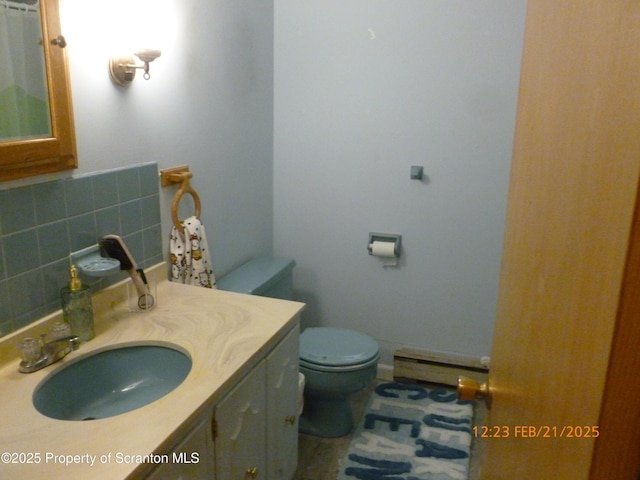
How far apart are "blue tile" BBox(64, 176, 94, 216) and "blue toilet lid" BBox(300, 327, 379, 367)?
3.72 ft

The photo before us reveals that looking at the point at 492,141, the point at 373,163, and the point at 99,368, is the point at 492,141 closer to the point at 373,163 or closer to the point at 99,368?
the point at 373,163

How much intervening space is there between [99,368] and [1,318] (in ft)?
0.86

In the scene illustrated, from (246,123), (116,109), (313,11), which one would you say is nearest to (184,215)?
(116,109)

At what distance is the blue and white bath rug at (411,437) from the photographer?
7.03ft

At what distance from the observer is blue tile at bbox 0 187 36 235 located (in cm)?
125

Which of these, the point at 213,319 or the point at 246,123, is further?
the point at 246,123

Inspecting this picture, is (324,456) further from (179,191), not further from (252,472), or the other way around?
(179,191)

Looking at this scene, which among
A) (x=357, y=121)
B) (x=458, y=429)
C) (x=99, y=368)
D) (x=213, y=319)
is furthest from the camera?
(x=357, y=121)

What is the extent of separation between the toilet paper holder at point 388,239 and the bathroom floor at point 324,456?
83 centimetres

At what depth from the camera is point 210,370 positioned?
128 cm

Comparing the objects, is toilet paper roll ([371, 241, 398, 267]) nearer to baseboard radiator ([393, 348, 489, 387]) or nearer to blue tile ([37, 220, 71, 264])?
baseboard radiator ([393, 348, 489, 387])

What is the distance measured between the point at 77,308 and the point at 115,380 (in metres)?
0.22

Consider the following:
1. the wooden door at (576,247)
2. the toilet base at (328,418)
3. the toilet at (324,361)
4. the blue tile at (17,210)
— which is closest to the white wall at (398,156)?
the toilet at (324,361)

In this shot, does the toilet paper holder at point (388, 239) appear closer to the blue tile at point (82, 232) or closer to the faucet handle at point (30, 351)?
the blue tile at point (82, 232)
